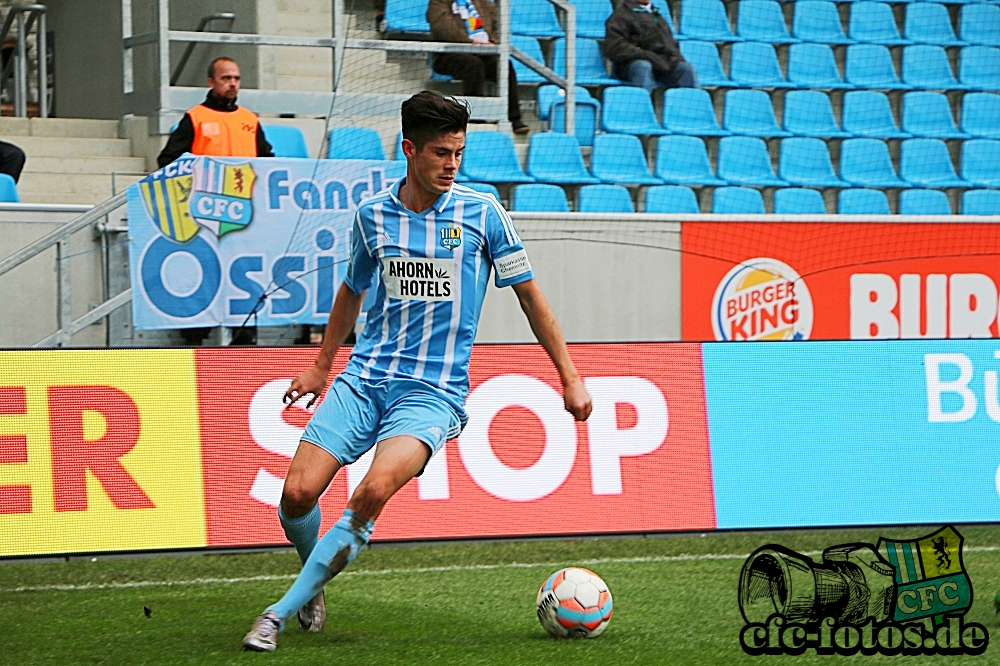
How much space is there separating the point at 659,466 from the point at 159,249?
11.2 ft

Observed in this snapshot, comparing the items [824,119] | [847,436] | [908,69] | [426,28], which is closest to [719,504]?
[847,436]

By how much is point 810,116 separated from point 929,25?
2.43 m

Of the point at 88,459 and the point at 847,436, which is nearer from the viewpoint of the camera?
the point at 88,459

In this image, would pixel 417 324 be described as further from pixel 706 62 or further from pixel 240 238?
pixel 706 62

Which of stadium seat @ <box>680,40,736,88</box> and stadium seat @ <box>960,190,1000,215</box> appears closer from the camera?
stadium seat @ <box>960,190,1000,215</box>

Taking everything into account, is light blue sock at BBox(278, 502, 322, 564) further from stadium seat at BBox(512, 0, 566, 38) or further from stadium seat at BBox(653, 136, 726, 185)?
stadium seat at BBox(512, 0, 566, 38)

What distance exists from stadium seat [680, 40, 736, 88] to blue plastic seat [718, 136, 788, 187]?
3.02 feet

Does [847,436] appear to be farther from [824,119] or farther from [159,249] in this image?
[824,119]

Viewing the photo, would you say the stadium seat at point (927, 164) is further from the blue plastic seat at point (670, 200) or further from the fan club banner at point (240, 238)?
the fan club banner at point (240, 238)

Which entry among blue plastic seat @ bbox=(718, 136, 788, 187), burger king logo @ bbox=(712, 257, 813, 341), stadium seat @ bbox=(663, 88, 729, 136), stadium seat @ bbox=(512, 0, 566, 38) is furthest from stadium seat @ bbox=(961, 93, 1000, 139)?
burger king logo @ bbox=(712, 257, 813, 341)

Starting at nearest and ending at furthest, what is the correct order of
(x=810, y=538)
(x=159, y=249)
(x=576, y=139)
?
(x=810, y=538) → (x=159, y=249) → (x=576, y=139)

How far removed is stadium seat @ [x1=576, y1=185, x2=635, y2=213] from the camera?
37.1 ft

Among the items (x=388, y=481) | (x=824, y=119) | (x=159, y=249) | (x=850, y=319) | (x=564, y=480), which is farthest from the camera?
(x=824, y=119)

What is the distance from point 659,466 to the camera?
23.5 ft
